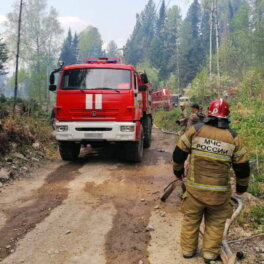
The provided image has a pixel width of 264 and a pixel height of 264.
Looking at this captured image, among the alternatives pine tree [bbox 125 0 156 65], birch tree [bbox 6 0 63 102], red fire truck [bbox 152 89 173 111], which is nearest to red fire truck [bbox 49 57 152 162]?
red fire truck [bbox 152 89 173 111]

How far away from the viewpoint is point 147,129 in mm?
11391

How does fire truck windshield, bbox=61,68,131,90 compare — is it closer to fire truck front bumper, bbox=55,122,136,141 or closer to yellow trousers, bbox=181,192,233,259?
fire truck front bumper, bbox=55,122,136,141

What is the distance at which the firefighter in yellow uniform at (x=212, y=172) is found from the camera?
11.7ft

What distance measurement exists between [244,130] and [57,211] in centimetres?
861

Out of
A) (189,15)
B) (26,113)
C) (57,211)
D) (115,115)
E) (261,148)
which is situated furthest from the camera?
(189,15)

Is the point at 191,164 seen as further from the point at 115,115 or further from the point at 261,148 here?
the point at 261,148

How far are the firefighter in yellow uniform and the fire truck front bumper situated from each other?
441cm

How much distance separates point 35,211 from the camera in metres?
5.41

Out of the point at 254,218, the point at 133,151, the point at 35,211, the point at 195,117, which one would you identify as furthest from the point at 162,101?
the point at 254,218

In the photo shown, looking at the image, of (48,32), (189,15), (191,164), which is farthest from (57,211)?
(189,15)

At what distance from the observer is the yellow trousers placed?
369 cm

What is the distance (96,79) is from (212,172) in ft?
17.9

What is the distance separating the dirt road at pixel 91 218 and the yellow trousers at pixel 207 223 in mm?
234

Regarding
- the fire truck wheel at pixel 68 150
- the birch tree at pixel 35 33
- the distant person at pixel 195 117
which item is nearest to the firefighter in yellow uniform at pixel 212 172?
the distant person at pixel 195 117
